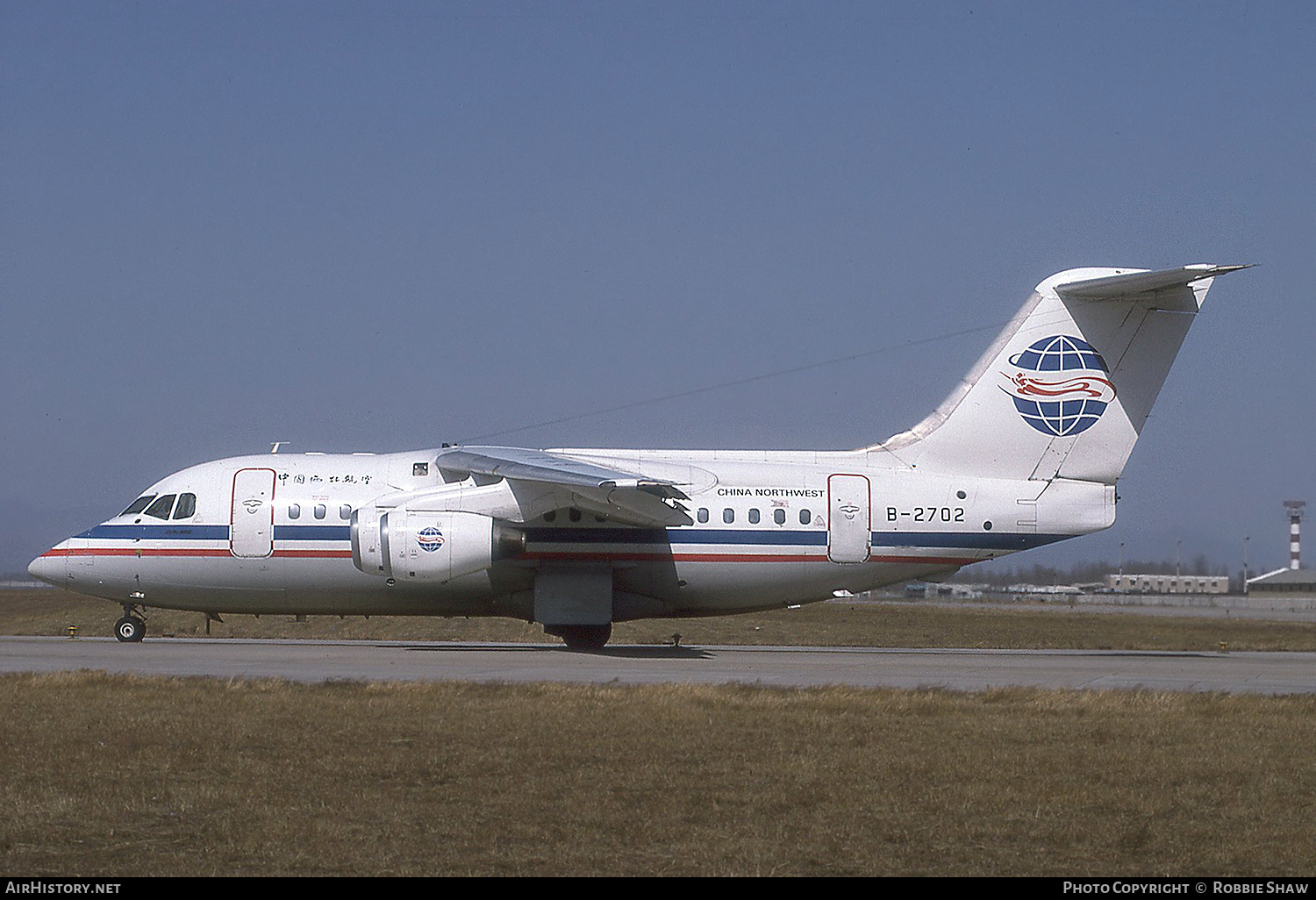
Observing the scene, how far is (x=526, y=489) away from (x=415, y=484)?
204 centimetres

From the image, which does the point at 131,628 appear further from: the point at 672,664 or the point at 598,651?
the point at 672,664

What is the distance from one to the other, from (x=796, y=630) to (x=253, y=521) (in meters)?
14.5

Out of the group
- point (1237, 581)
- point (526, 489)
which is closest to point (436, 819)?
point (526, 489)

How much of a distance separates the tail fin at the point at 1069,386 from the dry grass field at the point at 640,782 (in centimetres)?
823

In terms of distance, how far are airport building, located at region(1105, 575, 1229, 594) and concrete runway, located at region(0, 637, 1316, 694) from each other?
82.7m

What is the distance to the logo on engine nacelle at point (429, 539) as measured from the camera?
21375 millimetres

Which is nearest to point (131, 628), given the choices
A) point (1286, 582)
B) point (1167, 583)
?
point (1286, 582)

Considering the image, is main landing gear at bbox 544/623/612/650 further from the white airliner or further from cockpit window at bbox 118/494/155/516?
cockpit window at bbox 118/494/155/516

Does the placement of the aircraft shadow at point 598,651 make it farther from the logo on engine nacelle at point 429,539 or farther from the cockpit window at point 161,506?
the cockpit window at point 161,506

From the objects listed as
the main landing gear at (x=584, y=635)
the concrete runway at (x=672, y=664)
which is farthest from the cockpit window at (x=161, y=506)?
the main landing gear at (x=584, y=635)

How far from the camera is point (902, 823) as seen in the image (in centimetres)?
865

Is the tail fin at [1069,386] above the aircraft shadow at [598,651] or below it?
above

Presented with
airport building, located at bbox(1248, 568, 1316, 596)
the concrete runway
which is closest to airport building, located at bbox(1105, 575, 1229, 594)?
airport building, located at bbox(1248, 568, 1316, 596)
